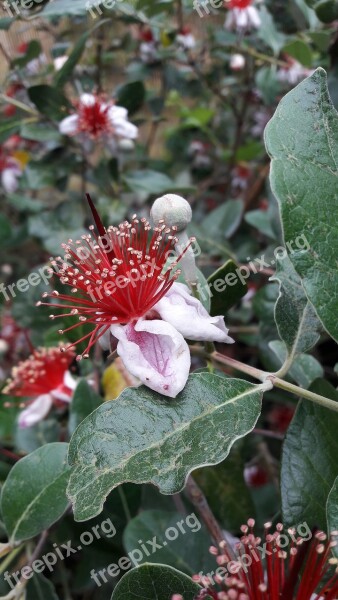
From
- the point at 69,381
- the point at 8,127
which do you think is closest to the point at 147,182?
the point at 8,127

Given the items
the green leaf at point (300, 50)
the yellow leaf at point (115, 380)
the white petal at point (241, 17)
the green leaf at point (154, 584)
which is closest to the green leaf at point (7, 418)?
the yellow leaf at point (115, 380)

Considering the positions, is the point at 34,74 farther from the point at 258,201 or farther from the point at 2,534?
the point at 2,534

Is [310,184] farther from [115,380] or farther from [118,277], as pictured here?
[115,380]

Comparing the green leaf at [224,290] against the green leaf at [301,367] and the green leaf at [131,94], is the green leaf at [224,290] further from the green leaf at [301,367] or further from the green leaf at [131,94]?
the green leaf at [131,94]

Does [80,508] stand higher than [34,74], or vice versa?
[34,74]

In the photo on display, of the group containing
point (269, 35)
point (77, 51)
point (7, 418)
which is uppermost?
point (77, 51)

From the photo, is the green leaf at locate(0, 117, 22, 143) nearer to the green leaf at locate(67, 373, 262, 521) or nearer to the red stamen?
the red stamen

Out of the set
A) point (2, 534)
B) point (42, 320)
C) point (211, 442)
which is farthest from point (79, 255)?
point (42, 320)
